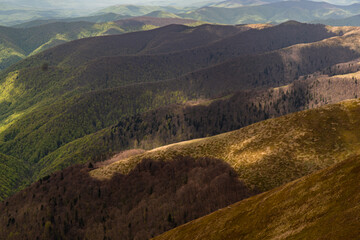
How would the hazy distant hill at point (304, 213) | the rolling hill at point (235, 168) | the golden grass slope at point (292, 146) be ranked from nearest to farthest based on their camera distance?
1. the hazy distant hill at point (304, 213)
2. the golden grass slope at point (292, 146)
3. the rolling hill at point (235, 168)

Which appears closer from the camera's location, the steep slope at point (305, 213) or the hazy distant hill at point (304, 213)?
the steep slope at point (305, 213)

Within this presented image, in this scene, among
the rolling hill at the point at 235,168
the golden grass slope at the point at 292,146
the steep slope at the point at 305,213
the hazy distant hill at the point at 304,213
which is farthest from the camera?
the rolling hill at the point at 235,168

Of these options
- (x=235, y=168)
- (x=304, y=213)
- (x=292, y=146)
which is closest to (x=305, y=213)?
(x=304, y=213)

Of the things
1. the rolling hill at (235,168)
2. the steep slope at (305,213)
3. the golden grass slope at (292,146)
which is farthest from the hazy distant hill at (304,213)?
the rolling hill at (235,168)

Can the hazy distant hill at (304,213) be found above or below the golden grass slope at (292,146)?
above

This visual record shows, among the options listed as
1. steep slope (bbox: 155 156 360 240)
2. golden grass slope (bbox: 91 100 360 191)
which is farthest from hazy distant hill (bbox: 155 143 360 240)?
golden grass slope (bbox: 91 100 360 191)

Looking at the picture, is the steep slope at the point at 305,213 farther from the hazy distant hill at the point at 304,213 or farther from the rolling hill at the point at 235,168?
the rolling hill at the point at 235,168

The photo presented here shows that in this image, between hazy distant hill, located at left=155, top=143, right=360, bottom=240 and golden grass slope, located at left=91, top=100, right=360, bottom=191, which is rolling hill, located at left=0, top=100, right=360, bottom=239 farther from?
hazy distant hill, located at left=155, top=143, right=360, bottom=240
